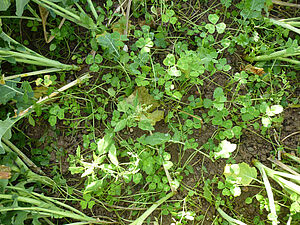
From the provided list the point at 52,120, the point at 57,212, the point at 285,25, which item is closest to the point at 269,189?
the point at 285,25

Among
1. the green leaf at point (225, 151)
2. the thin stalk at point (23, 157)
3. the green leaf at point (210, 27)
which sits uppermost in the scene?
the green leaf at point (210, 27)

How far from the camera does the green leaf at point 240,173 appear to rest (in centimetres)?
174

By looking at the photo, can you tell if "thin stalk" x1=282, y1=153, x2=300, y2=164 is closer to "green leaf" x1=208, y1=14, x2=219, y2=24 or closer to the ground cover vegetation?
the ground cover vegetation

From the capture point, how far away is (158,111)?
6.26 feet

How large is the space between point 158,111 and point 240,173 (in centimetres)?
65

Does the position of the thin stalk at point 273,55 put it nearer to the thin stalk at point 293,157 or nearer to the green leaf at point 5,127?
the thin stalk at point 293,157

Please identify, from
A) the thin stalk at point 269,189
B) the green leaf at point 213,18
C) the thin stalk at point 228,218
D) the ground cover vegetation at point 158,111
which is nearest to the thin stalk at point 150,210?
the ground cover vegetation at point 158,111

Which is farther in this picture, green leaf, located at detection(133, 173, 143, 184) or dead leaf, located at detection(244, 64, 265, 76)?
dead leaf, located at detection(244, 64, 265, 76)

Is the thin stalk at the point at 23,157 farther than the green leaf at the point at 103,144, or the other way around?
the thin stalk at the point at 23,157

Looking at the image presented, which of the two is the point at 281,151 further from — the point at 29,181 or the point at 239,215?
the point at 29,181

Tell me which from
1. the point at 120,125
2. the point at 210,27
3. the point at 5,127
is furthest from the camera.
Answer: the point at 210,27

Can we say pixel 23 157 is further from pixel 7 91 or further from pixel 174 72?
pixel 174 72

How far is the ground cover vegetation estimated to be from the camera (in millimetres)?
1770

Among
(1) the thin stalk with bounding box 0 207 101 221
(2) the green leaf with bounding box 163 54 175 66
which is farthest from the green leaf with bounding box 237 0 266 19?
(1) the thin stalk with bounding box 0 207 101 221
